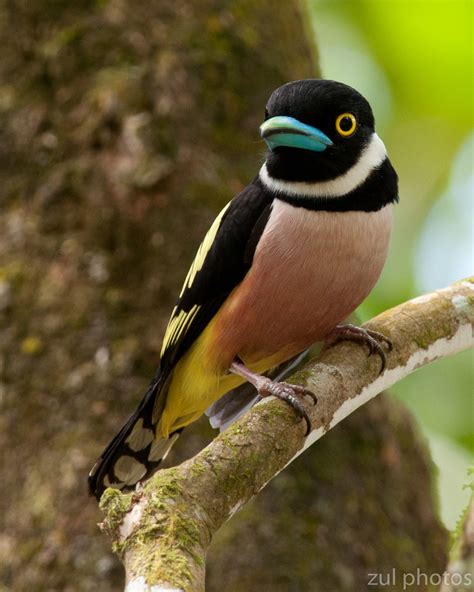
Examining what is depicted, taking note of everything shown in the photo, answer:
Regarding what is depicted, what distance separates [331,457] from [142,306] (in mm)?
1220

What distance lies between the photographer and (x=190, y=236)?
464 centimetres

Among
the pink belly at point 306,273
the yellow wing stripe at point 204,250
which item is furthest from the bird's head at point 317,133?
the yellow wing stripe at point 204,250

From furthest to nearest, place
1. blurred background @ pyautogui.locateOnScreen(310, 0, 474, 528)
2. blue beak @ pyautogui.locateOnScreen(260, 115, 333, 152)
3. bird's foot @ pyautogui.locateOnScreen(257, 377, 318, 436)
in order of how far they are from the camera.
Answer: blurred background @ pyautogui.locateOnScreen(310, 0, 474, 528) → blue beak @ pyautogui.locateOnScreen(260, 115, 333, 152) → bird's foot @ pyautogui.locateOnScreen(257, 377, 318, 436)

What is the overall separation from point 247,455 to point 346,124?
1593 millimetres

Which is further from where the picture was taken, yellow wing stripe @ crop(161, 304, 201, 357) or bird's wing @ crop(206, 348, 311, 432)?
bird's wing @ crop(206, 348, 311, 432)

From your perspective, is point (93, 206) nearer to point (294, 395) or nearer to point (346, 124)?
point (346, 124)

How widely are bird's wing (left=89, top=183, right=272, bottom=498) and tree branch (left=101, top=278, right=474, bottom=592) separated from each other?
589mm

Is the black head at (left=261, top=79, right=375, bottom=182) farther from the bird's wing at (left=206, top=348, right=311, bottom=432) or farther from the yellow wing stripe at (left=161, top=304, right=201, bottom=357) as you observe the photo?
the bird's wing at (left=206, top=348, right=311, bottom=432)

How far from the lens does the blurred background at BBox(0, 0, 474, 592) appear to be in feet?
13.4

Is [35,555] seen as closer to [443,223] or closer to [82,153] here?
[82,153]

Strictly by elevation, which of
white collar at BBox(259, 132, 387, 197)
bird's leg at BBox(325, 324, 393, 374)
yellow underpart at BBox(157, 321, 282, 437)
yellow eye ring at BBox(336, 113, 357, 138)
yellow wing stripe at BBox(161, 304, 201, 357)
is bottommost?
bird's leg at BBox(325, 324, 393, 374)

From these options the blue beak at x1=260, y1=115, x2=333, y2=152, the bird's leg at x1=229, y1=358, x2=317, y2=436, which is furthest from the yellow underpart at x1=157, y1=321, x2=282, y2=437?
the blue beak at x1=260, y1=115, x2=333, y2=152

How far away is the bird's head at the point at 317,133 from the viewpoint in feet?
11.2

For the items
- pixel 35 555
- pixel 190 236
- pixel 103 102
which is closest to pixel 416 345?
pixel 190 236
